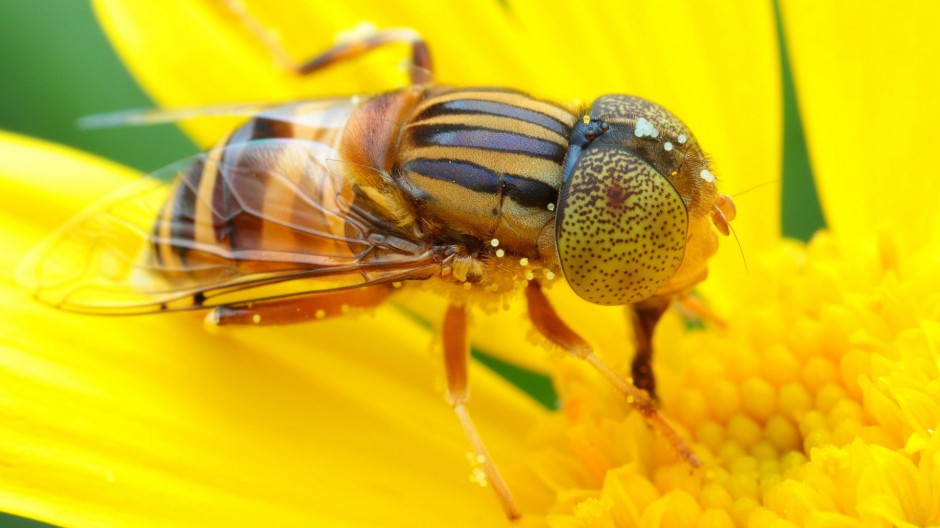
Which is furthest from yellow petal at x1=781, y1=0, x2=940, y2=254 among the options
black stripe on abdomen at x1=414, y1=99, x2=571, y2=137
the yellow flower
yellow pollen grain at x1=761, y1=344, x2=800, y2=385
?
black stripe on abdomen at x1=414, y1=99, x2=571, y2=137

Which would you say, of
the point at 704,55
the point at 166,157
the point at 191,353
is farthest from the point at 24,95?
the point at 704,55

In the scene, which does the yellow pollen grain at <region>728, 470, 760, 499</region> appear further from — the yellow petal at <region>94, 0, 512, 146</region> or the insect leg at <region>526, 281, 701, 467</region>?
the yellow petal at <region>94, 0, 512, 146</region>

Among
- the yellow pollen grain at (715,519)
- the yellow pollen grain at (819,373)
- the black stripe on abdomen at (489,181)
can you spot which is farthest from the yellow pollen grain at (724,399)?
the black stripe on abdomen at (489,181)

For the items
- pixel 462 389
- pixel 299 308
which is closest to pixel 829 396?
pixel 462 389

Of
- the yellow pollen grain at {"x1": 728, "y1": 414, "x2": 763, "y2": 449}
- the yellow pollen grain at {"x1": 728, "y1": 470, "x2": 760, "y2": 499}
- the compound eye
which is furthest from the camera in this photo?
the yellow pollen grain at {"x1": 728, "y1": 414, "x2": 763, "y2": 449}

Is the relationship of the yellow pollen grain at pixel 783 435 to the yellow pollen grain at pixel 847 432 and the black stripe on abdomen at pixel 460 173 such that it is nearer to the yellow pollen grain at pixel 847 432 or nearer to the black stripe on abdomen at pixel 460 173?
the yellow pollen grain at pixel 847 432

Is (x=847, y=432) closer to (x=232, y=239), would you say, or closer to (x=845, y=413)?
(x=845, y=413)
